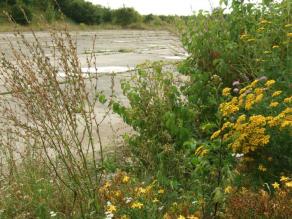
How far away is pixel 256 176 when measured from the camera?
3.51m

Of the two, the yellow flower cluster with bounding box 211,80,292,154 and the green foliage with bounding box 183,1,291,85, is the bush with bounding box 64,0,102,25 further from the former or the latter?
the yellow flower cluster with bounding box 211,80,292,154

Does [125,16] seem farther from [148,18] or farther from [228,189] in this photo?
[228,189]

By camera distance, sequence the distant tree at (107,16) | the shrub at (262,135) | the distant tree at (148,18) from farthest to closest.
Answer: the distant tree at (148,18) < the distant tree at (107,16) < the shrub at (262,135)

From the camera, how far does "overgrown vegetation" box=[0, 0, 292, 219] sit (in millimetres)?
3225

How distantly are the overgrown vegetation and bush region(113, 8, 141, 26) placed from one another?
31.2 meters

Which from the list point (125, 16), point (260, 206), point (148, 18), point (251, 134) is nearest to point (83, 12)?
point (125, 16)

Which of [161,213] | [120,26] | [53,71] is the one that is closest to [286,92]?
[161,213]

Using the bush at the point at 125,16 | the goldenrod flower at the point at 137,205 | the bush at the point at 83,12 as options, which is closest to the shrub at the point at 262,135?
the goldenrod flower at the point at 137,205

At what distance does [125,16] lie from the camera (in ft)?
120

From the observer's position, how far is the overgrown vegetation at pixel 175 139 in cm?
322

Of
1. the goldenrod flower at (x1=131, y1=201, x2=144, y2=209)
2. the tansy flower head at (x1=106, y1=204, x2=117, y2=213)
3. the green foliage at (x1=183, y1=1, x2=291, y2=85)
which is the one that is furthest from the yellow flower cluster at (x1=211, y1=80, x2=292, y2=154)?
the green foliage at (x1=183, y1=1, x2=291, y2=85)

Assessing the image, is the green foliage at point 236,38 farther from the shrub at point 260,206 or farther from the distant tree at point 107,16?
the distant tree at point 107,16

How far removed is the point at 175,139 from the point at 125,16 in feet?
108

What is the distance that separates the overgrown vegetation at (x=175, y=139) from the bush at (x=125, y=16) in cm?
3123
